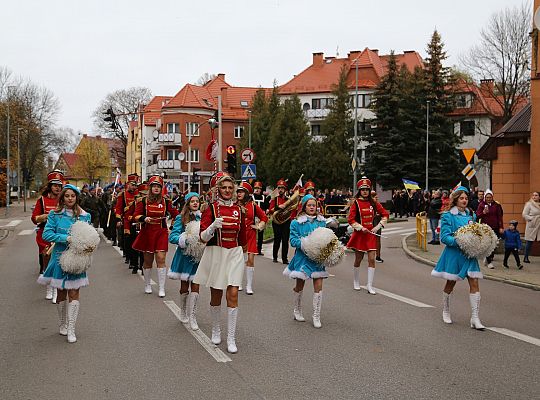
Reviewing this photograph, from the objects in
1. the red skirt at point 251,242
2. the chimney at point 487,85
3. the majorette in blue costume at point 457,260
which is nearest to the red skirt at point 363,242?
the red skirt at point 251,242

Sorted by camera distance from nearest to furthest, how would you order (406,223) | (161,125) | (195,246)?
1. (195,246)
2. (406,223)
3. (161,125)

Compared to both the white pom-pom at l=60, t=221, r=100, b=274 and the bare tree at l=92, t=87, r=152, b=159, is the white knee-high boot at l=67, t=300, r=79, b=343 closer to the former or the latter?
the white pom-pom at l=60, t=221, r=100, b=274

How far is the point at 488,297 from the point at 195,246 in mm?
6006

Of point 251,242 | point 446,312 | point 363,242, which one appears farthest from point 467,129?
point 446,312

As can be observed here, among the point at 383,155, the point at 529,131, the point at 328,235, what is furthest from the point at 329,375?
the point at 383,155

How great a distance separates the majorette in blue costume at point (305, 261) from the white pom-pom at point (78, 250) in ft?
9.04

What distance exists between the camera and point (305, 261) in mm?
9359

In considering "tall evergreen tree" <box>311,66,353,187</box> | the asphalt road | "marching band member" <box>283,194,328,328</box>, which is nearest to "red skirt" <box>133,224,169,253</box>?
the asphalt road

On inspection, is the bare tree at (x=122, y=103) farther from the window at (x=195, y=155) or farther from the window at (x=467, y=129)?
the window at (x=467, y=129)

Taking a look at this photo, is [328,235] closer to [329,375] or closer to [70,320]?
[329,375]

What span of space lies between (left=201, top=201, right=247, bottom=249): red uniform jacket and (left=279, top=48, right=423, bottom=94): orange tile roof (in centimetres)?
6452

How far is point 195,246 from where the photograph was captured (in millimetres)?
9039

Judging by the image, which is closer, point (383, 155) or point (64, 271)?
point (64, 271)

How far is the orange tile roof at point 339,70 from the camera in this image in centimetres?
7119
